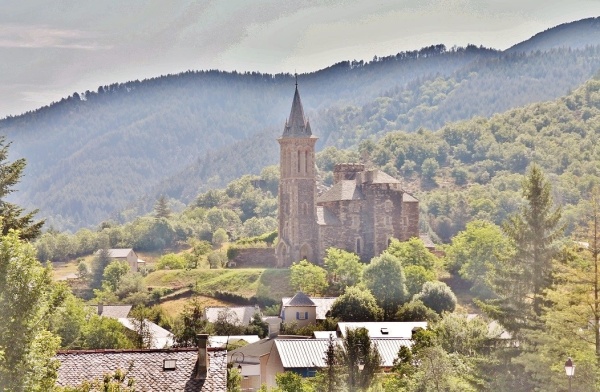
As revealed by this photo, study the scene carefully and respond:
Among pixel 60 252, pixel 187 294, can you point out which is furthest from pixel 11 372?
pixel 60 252

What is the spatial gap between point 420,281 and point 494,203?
2499 inches

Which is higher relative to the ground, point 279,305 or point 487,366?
point 487,366

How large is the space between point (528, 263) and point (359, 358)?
25.7 feet

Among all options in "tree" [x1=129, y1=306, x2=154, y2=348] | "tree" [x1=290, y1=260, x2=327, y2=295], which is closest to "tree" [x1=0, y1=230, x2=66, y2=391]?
"tree" [x1=129, y1=306, x2=154, y2=348]

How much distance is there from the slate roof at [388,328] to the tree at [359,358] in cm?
2488

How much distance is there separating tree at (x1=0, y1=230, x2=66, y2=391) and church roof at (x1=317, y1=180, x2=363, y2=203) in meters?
80.9

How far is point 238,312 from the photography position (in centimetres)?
9681

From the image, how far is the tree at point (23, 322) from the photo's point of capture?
28.9m

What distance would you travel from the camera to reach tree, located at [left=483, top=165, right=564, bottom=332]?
149 feet

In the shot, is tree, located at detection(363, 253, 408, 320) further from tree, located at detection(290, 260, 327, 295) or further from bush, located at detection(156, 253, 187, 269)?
bush, located at detection(156, 253, 187, 269)

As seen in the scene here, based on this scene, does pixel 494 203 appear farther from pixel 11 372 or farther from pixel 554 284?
pixel 11 372

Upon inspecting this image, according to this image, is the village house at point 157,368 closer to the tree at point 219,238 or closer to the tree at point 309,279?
the tree at point 309,279

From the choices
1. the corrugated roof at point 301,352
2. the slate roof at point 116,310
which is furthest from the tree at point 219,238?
the corrugated roof at point 301,352

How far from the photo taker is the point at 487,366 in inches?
1731
